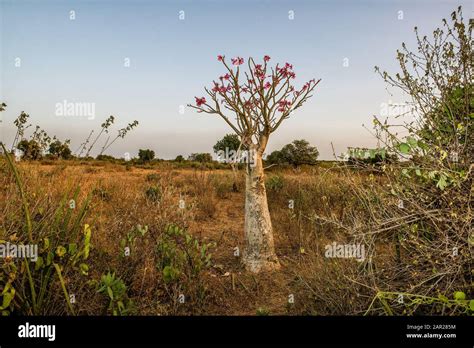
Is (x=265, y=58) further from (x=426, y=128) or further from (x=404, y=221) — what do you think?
(x=404, y=221)

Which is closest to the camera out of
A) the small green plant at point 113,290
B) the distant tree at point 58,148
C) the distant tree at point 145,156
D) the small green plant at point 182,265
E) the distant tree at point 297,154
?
the small green plant at point 113,290

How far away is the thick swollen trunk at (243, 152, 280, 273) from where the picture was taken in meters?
4.75

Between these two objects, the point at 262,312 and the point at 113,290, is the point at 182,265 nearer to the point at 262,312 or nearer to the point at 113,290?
the point at 262,312

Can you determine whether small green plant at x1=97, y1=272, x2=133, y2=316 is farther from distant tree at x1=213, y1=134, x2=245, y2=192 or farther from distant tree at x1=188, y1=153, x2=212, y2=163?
distant tree at x1=188, y1=153, x2=212, y2=163

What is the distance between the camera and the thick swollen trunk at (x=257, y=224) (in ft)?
15.6

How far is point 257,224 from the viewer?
15.6 feet

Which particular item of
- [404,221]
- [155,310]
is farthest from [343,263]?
[155,310]

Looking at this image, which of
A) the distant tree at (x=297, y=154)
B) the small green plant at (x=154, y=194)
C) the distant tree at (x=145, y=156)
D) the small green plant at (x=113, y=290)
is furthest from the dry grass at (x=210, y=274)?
the distant tree at (x=145, y=156)

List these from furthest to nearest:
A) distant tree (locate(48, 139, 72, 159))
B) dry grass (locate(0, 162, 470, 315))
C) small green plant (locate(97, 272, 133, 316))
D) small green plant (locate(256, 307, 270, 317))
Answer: distant tree (locate(48, 139, 72, 159))
small green plant (locate(256, 307, 270, 317))
dry grass (locate(0, 162, 470, 315))
small green plant (locate(97, 272, 133, 316))

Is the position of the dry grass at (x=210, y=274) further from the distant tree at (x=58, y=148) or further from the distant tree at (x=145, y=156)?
the distant tree at (x=145, y=156)

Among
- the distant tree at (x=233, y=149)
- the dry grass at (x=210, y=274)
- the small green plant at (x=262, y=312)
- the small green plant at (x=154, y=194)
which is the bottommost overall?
the small green plant at (x=262, y=312)

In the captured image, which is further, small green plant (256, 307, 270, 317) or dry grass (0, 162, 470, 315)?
small green plant (256, 307, 270, 317)

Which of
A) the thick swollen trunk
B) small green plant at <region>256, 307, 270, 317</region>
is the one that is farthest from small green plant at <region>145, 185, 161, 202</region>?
small green plant at <region>256, 307, 270, 317</region>
